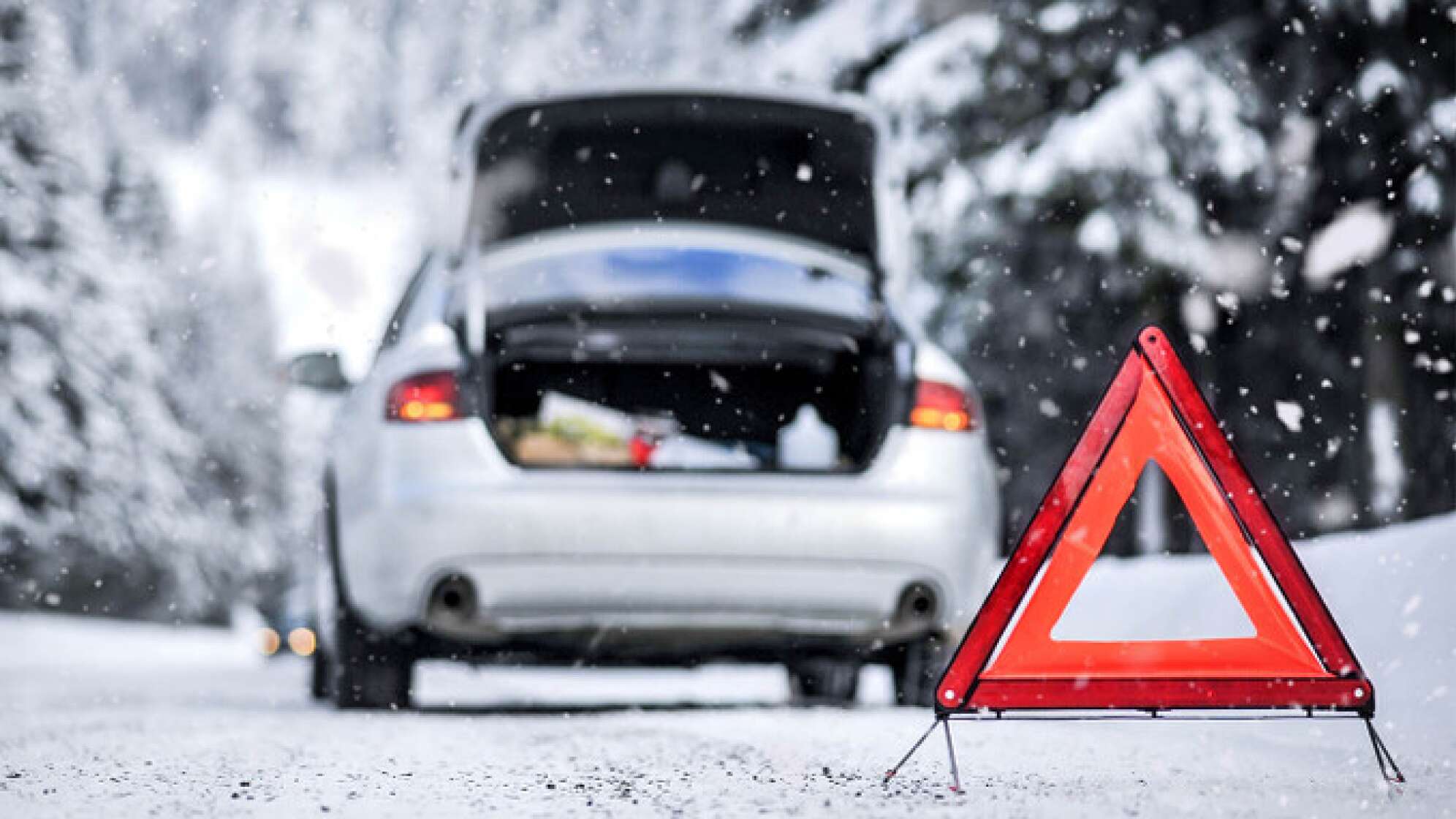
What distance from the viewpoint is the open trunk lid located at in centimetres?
694

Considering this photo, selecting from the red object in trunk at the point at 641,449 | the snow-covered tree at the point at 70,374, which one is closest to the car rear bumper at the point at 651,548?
the red object in trunk at the point at 641,449

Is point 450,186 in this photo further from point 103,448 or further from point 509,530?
point 103,448

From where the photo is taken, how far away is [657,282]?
6402 mm

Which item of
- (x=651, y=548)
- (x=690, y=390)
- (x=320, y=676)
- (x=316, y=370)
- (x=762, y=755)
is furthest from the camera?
(x=320, y=676)

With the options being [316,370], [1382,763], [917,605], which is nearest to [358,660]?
[316,370]

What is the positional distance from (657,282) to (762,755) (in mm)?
1742

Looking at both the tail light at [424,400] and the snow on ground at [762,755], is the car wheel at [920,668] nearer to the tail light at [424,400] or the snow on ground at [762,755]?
the snow on ground at [762,755]

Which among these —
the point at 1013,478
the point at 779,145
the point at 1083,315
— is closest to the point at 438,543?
the point at 779,145

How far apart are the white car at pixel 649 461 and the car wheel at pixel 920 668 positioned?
1cm

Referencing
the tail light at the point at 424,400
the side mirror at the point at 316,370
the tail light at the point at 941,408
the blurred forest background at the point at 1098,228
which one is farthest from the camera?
the blurred forest background at the point at 1098,228

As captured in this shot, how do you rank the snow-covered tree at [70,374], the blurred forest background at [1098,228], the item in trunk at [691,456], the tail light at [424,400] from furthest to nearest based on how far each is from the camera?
the snow-covered tree at [70,374] → the blurred forest background at [1098,228] → the item in trunk at [691,456] → the tail light at [424,400]

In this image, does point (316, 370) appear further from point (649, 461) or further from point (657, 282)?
point (657, 282)

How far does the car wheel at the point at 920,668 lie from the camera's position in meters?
6.57

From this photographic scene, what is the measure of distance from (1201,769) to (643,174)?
3.70 m
